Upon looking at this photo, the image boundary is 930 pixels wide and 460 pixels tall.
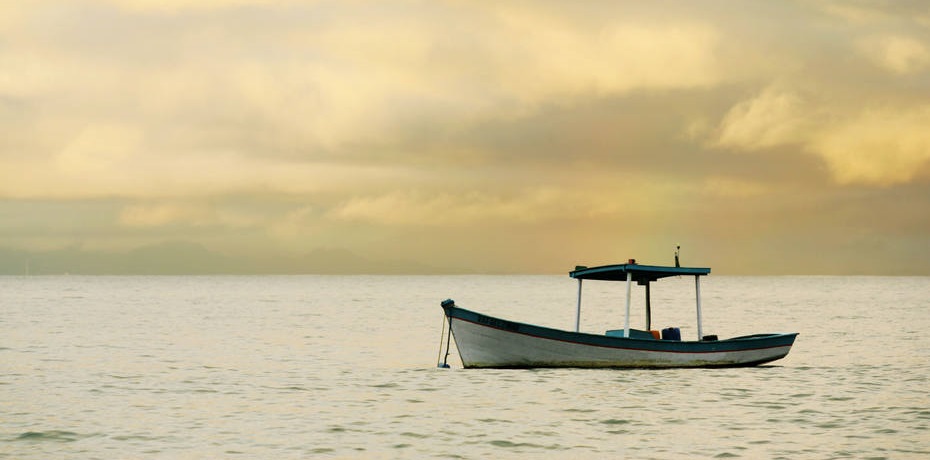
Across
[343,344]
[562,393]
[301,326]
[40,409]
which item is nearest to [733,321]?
[301,326]

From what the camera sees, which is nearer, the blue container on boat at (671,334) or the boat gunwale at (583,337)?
the boat gunwale at (583,337)

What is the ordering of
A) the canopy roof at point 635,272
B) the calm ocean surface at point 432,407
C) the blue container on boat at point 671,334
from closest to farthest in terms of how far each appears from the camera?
1. the calm ocean surface at point 432,407
2. the canopy roof at point 635,272
3. the blue container on boat at point 671,334

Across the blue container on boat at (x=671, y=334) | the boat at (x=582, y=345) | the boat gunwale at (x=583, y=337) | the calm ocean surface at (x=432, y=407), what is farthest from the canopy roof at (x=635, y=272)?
the calm ocean surface at (x=432, y=407)

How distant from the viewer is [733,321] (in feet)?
266

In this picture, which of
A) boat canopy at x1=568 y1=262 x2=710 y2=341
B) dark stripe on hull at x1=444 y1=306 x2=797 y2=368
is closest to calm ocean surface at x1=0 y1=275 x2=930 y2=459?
dark stripe on hull at x1=444 y1=306 x2=797 y2=368

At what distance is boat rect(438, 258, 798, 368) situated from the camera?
95.9 feet

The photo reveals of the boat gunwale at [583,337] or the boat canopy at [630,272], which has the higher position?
the boat canopy at [630,272]

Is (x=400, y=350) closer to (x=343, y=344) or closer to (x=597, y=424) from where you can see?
(x=343, y=344)

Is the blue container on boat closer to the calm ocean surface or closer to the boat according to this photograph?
the boat

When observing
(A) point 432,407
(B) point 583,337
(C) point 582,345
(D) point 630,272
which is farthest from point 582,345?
(A) point 432,407

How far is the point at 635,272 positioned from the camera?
3012cm

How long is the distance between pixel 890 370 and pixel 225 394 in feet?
79.6

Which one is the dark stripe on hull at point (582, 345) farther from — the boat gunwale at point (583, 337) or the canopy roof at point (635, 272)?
the canopy roof at point (635, 272)

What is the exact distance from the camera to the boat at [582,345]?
29.2 metres
